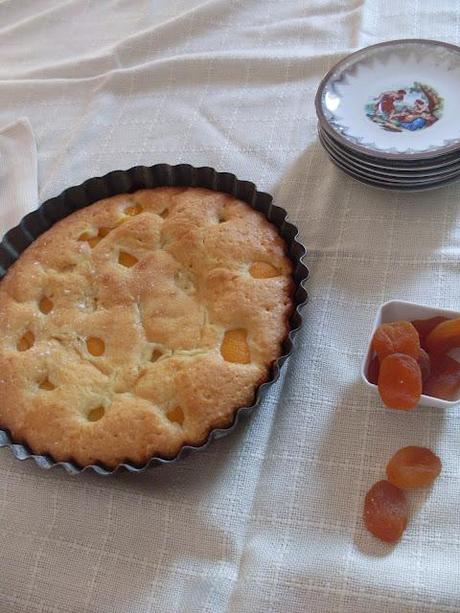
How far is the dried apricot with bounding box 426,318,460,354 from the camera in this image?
850 millimetres

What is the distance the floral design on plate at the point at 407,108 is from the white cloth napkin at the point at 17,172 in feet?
2.24

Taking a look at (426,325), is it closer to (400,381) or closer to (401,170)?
(400,381)

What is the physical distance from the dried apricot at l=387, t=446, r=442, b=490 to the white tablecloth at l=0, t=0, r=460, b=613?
2 cm

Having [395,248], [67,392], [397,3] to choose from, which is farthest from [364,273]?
[397,3]

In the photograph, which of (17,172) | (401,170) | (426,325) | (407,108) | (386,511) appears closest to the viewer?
(386,511)

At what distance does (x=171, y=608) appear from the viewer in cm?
79

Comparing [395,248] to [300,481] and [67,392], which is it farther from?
[67,392]

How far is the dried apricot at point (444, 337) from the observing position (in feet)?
2.79

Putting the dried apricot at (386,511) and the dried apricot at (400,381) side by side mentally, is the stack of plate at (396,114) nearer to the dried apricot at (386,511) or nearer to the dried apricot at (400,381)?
the dried apricot at (400,381)

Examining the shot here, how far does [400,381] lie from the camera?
0.82m

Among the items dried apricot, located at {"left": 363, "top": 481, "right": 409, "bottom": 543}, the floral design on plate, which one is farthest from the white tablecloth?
the floral design on plate

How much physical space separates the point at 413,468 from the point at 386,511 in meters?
0.06

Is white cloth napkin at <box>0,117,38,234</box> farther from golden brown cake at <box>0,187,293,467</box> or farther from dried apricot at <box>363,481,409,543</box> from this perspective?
dried apricot at <box>363,481,409,543</box>

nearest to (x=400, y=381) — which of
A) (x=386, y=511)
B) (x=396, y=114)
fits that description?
(x=386, y=511)
